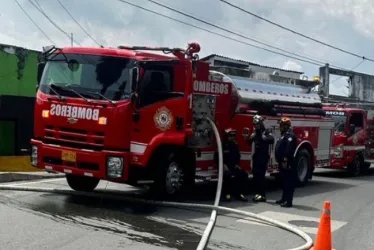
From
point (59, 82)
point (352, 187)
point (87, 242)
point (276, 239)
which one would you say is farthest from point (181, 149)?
point (352, 187)

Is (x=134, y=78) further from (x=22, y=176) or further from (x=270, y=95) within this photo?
(x=22, y=176)

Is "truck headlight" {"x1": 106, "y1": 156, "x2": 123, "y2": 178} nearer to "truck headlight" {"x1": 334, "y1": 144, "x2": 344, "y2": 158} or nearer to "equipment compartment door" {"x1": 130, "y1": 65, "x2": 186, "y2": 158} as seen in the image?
"equipment compartment door" {"x1": 130, "y1": 65, "x2": 186, "y2": 158}

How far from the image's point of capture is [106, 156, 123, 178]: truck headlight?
30.5ft

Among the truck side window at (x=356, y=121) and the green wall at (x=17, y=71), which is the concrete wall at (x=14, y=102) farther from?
the truck side window at (x=356, y=121)

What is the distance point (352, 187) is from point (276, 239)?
7.30 m

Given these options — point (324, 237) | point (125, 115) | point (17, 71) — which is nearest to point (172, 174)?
point (125, 115)

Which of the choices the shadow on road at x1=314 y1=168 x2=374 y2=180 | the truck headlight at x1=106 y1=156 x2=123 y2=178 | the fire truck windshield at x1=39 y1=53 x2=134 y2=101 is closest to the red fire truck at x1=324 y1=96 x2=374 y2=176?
the shadow on road at x1=314 y1=168 x2=374 y2=180

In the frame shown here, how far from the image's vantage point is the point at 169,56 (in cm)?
1015

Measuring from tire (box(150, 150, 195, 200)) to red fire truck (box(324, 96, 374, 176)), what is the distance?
702 cm

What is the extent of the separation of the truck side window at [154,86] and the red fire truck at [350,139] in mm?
8049

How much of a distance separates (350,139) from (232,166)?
7.51m

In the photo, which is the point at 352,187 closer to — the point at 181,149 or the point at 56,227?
the point at 181,149

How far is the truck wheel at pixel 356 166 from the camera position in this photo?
57.4 ft

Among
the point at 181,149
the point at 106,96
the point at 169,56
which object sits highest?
the point at 169,56
